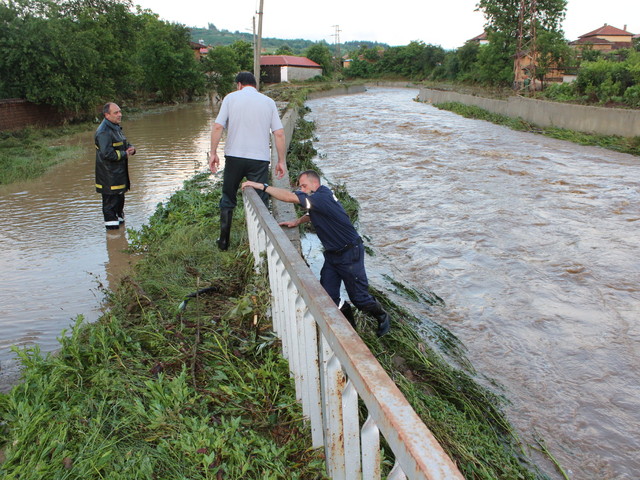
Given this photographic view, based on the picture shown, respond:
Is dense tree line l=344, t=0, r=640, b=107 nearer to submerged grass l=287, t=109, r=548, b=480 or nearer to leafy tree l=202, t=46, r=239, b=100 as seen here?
submerged grass l=287, t=109, r=548, b=480

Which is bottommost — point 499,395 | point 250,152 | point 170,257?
point 499,395

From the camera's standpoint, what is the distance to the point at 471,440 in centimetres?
319

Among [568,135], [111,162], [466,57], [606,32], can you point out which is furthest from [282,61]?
[111,162]

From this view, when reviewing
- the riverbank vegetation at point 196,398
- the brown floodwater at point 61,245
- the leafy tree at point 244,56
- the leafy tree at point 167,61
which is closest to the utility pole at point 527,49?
the leafy tree at point 167,61

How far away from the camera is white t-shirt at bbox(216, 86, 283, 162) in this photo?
5.21 metres

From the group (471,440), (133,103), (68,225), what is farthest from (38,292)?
(133,103)

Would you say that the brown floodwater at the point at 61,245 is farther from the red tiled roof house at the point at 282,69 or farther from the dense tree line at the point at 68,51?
the red tiled roof house at the point at 282,69

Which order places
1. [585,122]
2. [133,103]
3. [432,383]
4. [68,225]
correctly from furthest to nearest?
[133,103] → [585,122] → [68,225] → [432,383]

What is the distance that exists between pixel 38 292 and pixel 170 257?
4.41 ft

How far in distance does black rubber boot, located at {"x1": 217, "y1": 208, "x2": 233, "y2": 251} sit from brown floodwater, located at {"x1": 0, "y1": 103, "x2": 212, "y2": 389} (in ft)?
3.58

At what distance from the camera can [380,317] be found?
4496mm

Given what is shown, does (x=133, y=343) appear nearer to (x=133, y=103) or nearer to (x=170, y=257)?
(x=170, y=257)

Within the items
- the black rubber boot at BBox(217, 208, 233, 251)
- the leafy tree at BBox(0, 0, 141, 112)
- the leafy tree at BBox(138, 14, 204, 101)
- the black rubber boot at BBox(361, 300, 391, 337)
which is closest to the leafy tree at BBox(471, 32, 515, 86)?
the leafy tree at BBox(138, 14, 204, 101)

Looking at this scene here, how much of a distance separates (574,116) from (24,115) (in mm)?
21621
